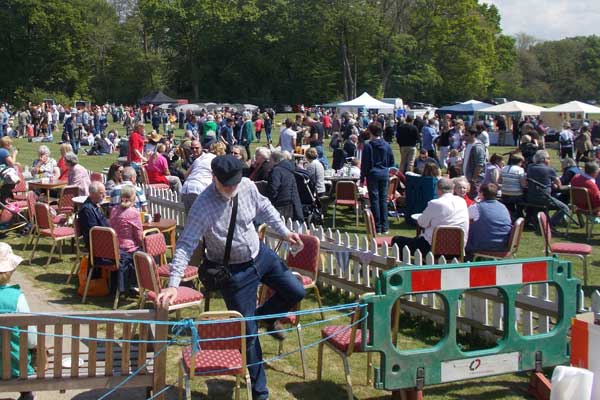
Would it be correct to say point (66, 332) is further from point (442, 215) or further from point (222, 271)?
point (442, 215)

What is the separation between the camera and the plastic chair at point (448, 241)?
24.2 ft

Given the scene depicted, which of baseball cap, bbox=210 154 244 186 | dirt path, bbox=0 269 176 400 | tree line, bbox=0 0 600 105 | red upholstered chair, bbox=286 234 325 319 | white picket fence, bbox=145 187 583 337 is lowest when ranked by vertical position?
dirt path, bbox=0 269 176 400

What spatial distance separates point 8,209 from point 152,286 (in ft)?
20.1

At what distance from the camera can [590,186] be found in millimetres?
11133

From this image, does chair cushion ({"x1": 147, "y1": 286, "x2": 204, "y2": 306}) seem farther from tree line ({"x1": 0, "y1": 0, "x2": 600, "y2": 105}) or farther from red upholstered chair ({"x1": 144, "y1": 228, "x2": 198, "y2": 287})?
tree line ({"x1": 0, "y1": 0, "x2": 600, "y2": 105})

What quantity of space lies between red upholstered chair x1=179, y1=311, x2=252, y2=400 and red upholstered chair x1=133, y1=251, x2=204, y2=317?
4.79 feet

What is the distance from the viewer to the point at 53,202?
11.7 m

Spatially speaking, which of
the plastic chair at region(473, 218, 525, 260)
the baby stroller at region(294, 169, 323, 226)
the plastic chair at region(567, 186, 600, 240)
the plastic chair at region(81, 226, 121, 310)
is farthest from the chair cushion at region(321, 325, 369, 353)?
the plastic chair at region(567, 186, 600, 240)

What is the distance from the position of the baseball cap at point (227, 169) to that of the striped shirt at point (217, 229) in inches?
5.9

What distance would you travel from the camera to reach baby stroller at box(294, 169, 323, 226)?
11.5 m

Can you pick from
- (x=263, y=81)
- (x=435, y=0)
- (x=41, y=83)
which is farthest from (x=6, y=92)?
(x=435, y=0)

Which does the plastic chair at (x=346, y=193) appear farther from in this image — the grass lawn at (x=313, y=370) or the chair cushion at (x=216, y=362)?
the chair cushion at (x=216, y=362)

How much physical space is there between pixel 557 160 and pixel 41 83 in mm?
52474

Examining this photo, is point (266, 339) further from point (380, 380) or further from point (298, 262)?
point (380, 380)
